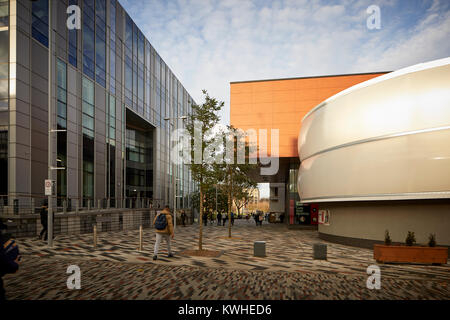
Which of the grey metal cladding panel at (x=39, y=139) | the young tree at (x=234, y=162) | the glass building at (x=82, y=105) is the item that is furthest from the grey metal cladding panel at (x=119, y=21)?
the young tree at (x=234, y=162)

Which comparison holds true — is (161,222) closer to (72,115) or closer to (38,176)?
(38,176)

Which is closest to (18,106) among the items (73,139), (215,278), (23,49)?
(23,49)

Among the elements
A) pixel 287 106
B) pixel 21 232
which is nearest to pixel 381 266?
pixel 21 232

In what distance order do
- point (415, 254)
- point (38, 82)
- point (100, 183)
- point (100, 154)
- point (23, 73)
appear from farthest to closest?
point (100, 154), point (100, 183), point (38, 82), point (23, 73), point (415, 254)

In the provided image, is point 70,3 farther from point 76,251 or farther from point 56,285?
point 56,285

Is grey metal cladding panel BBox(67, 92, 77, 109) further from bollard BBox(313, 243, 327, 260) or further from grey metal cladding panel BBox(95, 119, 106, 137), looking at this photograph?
bollard BBox(313, 243, 327, 260)

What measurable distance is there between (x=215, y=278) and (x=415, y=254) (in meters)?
7.75

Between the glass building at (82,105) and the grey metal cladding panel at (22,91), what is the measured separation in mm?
69

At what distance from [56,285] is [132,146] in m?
37.3

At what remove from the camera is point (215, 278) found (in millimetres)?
8609

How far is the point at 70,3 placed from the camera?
27.1 meters

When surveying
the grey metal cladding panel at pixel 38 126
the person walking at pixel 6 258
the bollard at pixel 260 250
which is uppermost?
the grey metal cladding panel at pixel 38 126

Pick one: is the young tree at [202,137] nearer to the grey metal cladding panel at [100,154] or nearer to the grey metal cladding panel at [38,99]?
the grey metal cladding panel at [38,99]

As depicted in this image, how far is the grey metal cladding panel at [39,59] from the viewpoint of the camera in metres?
23.0
